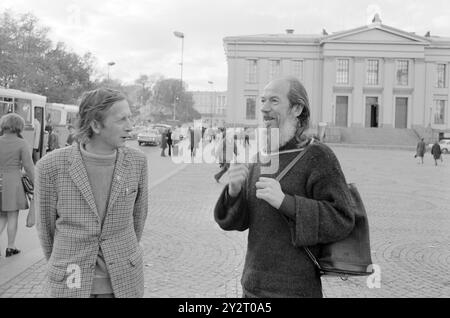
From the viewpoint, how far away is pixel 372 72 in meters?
66.6

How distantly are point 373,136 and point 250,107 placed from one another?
668 inches

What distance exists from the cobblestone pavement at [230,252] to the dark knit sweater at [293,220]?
9.85 ft

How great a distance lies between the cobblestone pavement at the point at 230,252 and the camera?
5.62 metres

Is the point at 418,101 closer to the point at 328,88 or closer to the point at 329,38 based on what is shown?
the point at 328,88

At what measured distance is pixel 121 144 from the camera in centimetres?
281

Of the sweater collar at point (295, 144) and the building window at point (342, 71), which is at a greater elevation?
the building window at point (342, 71)

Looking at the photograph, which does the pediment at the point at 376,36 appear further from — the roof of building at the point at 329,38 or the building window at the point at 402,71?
the building window at the point at 402,71

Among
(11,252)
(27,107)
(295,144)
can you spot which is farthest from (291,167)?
(27,107)

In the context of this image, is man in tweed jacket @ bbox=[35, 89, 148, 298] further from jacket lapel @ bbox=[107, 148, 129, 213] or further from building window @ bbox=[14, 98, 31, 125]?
building window @ bbox=[14, 98, 31, 125]

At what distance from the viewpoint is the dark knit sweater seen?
2.32 meters

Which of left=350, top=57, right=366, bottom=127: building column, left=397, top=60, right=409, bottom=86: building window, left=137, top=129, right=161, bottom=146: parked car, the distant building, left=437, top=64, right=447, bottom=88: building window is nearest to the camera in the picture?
left=137, top=129, right=161, bottom=146: parked car

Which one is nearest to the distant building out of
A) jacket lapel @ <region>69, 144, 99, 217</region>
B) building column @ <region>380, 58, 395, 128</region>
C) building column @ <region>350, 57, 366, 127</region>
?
building column @ <region>350, 57, 366, 127</region>

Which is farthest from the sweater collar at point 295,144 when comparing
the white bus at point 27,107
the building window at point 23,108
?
the building window at point 23,108

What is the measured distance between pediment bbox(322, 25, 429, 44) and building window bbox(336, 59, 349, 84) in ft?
9.03
